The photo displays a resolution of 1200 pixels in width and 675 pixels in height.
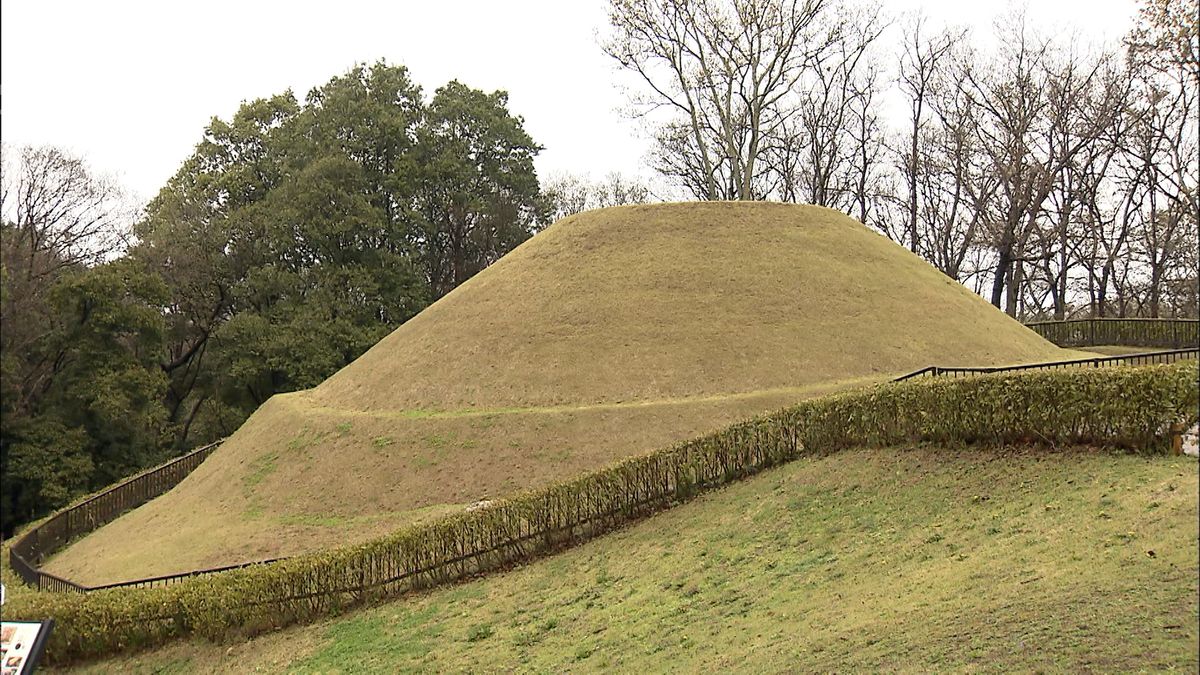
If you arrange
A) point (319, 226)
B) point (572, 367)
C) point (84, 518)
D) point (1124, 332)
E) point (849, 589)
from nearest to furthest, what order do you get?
point (849, 589) → point (1124, 332) → point (84, 518) → point (572, 367) → point (319, 226)

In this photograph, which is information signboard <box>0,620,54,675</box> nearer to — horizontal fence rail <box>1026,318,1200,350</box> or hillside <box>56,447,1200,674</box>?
hillside <box>56,447,1200,674</box>

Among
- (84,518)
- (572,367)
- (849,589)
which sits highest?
(572,367)

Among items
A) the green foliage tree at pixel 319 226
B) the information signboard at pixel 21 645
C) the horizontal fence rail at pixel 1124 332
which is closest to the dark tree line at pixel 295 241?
the green foliage tree at pixel 319 226

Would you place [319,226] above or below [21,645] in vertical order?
above

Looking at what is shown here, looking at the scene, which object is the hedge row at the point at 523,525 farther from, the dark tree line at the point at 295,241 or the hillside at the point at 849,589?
the dark tree line at the point at 295,241

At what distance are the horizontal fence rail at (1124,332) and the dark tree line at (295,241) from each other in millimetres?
23531

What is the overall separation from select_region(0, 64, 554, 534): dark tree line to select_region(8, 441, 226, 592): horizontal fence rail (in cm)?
163

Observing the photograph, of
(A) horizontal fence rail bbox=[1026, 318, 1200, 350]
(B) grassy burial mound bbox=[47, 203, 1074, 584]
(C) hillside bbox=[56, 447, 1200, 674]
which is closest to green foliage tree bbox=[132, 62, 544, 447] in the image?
(B) grassy burial mound bbox=[47, 203, 1074, 584]

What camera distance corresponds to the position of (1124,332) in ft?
65.5

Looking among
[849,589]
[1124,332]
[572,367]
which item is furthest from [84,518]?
[1124,332]

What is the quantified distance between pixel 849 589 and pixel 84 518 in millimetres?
20026

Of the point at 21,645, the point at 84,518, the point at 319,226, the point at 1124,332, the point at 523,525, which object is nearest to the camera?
the point at 21,645

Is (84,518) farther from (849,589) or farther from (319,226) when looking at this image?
(849,589)

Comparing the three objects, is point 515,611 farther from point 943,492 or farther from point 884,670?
point 884,670
